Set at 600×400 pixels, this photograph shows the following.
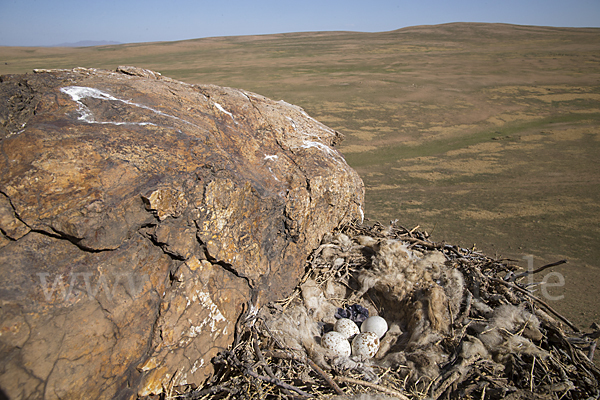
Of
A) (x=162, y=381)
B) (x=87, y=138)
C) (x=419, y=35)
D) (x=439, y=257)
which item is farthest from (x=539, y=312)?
(x=419, y=35)

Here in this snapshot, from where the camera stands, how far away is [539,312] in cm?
377

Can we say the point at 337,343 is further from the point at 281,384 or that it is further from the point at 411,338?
the point at 281,384

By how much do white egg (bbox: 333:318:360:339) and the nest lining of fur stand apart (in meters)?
0.21

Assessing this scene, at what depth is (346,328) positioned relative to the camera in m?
3.89

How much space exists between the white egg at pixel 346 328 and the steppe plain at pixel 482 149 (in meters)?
3.09

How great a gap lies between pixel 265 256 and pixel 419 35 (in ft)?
233

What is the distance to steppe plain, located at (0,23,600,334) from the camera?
7.06 metres

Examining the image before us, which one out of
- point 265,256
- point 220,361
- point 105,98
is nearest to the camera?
point 220,361

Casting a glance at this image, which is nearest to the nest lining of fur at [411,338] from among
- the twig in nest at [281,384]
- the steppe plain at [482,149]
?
the twig in nest at [281,384]

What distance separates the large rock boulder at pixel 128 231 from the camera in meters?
2.47

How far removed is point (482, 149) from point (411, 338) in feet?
36.0

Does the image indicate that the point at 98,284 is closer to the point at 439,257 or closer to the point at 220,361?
the point at 220,361

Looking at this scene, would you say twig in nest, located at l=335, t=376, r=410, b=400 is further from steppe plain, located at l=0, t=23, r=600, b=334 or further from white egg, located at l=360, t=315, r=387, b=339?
steppe plain, located at l=0, t=23, r=600, b=334

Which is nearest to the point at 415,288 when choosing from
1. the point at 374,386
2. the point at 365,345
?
the point at 365,345
